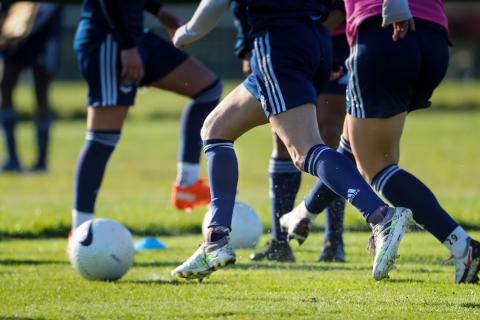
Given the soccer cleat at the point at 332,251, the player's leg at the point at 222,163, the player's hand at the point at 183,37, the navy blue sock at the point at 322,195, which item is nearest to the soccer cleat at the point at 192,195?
the soccer cleat at the point at 332,251

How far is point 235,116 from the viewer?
5676 millimetres

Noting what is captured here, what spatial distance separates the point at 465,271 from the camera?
18.3ft

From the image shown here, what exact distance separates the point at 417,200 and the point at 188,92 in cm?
251

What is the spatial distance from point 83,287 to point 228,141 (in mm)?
1069

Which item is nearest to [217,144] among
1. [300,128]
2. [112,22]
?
[300,128]

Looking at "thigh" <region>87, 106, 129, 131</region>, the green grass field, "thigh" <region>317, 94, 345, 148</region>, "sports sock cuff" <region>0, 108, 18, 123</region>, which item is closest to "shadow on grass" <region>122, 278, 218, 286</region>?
the green grass field

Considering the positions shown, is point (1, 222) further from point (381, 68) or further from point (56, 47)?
point (56, 47)

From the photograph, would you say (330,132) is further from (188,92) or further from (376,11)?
(376,11)

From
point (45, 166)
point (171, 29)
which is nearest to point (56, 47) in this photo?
point (45, 166)

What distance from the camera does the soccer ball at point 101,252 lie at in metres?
6.08

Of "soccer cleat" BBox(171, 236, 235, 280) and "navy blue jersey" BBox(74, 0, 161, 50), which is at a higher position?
"navy blue jersey" BBox(74, 0, 161, 50)

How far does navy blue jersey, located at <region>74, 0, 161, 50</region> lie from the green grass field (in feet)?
4.55

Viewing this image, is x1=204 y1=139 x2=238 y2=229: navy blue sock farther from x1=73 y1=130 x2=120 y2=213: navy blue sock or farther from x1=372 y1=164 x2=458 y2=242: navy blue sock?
x1=73 y1=130 x2=120 y2=213: navy blue sock

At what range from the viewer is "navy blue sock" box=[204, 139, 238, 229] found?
5605mm
